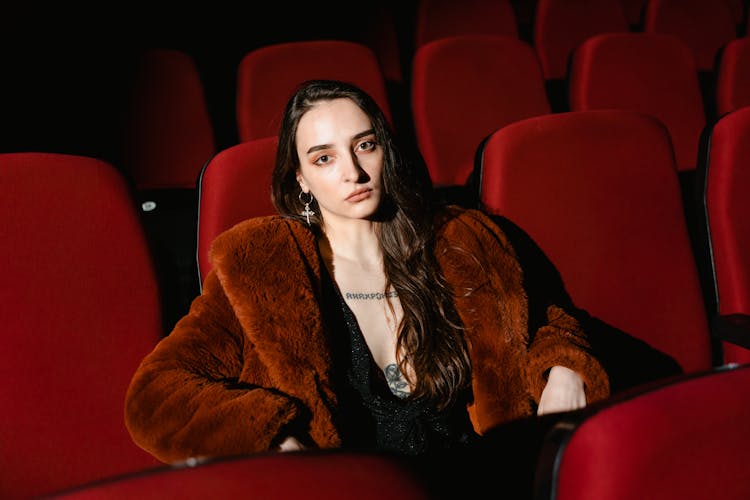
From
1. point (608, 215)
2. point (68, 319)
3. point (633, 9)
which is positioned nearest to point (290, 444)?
point (68, 319)

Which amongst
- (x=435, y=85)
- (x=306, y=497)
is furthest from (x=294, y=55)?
(x=306, y=497)

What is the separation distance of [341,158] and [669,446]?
28 cm

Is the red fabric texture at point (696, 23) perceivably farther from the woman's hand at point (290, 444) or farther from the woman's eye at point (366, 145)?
the woman's hand at point (290, 444)

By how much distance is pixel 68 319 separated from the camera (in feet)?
1.40

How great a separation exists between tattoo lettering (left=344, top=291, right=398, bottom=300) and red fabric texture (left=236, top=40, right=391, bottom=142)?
0.37 m

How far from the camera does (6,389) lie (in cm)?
40

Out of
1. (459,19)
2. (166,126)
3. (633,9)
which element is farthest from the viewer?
(633,9)

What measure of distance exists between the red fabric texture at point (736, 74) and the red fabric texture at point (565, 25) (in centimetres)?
28

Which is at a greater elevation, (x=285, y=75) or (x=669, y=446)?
(x=285, y=75)

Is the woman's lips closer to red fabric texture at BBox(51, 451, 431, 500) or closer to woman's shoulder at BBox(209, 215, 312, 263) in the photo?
woman's shoulder at BBox(209, 215, 312, 263)

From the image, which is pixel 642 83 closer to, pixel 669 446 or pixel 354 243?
pixel 354 243

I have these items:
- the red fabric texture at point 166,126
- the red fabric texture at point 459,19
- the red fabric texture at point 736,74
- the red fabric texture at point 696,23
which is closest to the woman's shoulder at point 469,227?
the red fabric texture at point 166,126

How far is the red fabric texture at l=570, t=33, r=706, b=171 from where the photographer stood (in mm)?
853

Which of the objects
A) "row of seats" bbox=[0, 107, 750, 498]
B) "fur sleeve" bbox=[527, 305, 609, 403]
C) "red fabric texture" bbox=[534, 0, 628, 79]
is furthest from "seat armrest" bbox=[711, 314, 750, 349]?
"red fabric texture" bbox=[534, 0, 628, 79]
